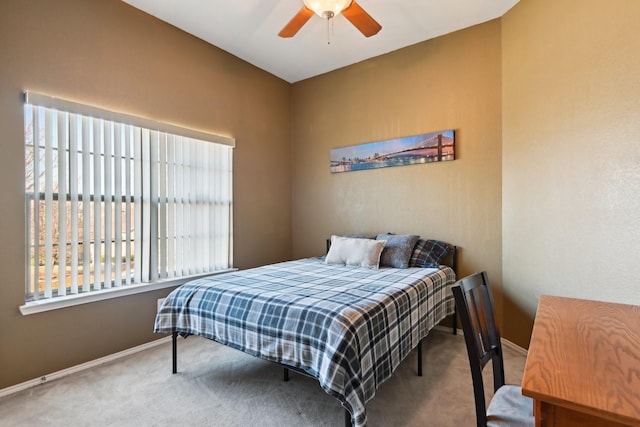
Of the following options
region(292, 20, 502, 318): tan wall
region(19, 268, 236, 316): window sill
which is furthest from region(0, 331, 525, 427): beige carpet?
region(292, 20, 502, 318): tan wall

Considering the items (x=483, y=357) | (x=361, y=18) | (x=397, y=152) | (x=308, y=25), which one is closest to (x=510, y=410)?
(x=483, y=357)

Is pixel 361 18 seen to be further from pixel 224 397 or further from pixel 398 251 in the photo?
pixel 224 397

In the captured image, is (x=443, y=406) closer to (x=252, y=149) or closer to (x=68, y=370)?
(x=68, y=370)

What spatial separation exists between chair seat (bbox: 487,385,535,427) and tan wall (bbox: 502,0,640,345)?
3.60 ft

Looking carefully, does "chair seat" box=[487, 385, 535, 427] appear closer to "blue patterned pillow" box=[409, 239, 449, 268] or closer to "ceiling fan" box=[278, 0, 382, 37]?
"blue patterned pillow" box=[409, 239, 449, 268]

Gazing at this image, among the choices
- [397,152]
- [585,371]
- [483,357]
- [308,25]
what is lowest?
[483,357]

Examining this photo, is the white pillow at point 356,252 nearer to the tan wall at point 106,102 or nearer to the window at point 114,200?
the tan wall at point 106,102

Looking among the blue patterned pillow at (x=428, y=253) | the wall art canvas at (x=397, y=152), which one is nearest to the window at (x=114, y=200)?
the wall art canvas at (x=397, y=152)

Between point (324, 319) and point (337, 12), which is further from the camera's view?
point (337, 12)

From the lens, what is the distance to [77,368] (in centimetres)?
246

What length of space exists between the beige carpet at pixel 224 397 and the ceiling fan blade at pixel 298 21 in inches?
104

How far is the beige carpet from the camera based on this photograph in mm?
1853

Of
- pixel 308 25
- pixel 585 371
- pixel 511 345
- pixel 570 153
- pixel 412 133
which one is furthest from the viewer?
pixel 412 133

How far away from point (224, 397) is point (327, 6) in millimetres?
2716
